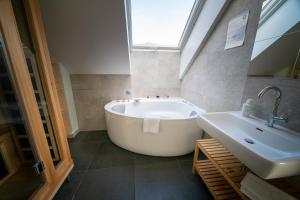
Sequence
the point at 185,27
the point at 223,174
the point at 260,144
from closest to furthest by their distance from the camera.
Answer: the point at 260,144 < the point at 223,174 < the point at 185,27

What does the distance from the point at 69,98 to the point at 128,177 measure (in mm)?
1716

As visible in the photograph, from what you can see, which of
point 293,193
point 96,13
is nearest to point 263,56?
point 293,193

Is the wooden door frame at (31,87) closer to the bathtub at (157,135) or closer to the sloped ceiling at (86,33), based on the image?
the sloped ceiling at (86,33)

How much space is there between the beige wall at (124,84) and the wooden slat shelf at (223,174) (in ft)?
5.22

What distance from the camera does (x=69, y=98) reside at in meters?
2.18

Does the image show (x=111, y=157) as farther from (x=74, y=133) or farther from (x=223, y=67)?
(x=223, y=67)

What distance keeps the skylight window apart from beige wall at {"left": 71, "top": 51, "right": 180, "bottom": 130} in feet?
0.72

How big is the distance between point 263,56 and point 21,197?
239 cm

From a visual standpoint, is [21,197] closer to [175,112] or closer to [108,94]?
A: [108,94]

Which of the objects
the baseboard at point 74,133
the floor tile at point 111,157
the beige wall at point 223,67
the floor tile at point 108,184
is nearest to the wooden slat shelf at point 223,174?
the beige wall at point 223,67

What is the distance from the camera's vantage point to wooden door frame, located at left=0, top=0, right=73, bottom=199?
0.74 metres


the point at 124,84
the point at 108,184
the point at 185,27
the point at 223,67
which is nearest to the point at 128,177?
the point at 108,184

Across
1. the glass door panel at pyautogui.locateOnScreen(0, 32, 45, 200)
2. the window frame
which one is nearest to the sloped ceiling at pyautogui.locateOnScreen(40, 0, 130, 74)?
the window frame

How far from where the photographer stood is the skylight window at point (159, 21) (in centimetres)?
174
